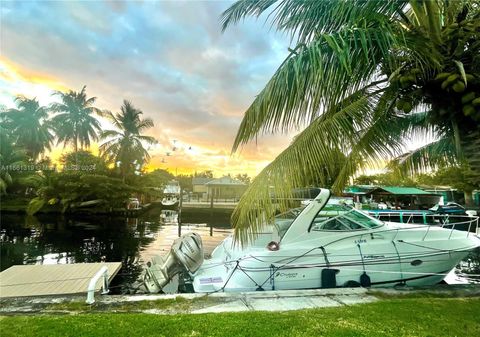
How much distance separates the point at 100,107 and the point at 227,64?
31.8m

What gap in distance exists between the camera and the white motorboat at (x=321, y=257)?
6.26m

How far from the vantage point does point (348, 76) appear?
147 inches

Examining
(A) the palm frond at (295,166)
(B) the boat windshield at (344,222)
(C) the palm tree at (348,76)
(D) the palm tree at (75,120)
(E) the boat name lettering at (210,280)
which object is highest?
(D) the palm tree at (75,120)

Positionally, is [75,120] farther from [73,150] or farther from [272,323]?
[272,323]

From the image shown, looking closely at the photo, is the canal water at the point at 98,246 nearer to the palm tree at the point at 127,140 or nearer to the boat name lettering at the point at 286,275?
the boat name lettering at the point at 286,275

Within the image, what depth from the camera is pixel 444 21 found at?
383 cm

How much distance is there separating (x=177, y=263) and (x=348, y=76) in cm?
499

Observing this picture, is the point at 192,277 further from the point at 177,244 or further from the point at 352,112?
the point at 352,112

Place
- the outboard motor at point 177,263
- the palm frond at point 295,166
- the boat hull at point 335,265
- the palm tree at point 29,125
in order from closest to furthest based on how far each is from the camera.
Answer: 1. the palm frond at point 295,166
2. the boat hull at point 335,265
3. the outboard motor at point 177,263
4. the palm tree at point 29,125

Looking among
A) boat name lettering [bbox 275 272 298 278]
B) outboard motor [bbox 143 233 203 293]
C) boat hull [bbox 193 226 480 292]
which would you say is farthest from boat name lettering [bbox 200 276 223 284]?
boat name lettering [bbox 275 272 298 278]

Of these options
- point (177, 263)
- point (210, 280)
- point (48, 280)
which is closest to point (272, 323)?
point (210, 280)

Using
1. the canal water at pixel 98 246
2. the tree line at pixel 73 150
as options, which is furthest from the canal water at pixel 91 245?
the tree line at pixel 73 150

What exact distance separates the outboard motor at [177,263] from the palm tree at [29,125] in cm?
3546

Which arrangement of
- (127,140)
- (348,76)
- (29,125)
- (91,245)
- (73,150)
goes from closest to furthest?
1. (348,76)
2. (91,245)
3. (127,140)
4. (73,150)
5. (29,125)
